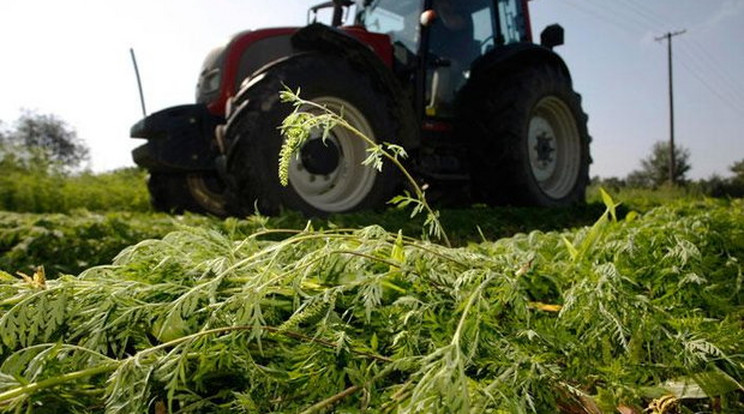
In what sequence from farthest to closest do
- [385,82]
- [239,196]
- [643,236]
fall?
[385,82] → [239,196] → [643,236]

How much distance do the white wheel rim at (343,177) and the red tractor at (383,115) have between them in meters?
0.01

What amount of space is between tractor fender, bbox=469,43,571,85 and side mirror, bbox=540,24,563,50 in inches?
20.1

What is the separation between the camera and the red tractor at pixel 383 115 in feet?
14.4

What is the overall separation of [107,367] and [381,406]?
1.14 feet

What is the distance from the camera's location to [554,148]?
7.39 m

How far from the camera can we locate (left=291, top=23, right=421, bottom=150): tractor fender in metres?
4.73

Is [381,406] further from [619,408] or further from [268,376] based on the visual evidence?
[619,408]

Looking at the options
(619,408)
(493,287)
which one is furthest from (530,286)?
(619,408)

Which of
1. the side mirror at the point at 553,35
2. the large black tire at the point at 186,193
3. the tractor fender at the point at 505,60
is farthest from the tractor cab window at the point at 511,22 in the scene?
the large black tire at the point at 186,193

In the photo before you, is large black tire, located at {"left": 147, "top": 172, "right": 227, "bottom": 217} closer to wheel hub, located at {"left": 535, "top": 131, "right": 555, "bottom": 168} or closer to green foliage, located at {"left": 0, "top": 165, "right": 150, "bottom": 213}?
green foliage, located at {"left": 0, "top": 165, "right": 150, "bottom": 213}

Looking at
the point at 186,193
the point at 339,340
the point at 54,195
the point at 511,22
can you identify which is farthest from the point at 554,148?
the point at 54,195

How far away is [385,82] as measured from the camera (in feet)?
16.6

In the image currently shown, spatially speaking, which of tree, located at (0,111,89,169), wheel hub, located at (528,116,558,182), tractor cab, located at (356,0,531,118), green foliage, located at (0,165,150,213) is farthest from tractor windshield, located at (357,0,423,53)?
tree, located at (0,111,89,169)

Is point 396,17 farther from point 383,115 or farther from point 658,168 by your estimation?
point 658,168
